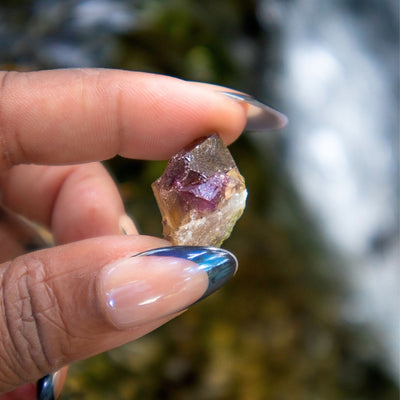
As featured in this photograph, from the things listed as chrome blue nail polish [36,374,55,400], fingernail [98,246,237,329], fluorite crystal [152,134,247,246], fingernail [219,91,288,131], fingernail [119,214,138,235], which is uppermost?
fingernail [219,91,288,131]

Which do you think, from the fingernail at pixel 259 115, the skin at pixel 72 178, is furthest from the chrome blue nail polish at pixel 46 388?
the fingernail at pixel 259 115

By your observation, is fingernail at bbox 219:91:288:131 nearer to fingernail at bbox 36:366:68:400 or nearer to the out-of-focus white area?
fingernail at bbox 36:366:68:400

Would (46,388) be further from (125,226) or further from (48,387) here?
(125,226)

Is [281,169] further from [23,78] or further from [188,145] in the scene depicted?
[23,78]

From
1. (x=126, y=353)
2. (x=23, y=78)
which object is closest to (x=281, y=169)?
(x=126, y=353)

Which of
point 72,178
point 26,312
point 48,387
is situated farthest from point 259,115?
point 48,387

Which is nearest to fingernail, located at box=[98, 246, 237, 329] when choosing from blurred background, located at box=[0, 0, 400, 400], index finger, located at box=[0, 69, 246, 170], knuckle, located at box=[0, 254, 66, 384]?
knuckle, located at box=[0, 254, 66, 384]
